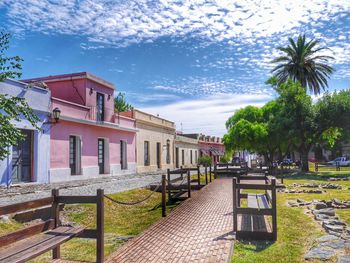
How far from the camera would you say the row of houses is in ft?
52.2

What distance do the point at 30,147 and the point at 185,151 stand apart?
28713mm

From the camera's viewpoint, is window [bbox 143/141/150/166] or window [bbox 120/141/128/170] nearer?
window [bbox 120/141/128/170]

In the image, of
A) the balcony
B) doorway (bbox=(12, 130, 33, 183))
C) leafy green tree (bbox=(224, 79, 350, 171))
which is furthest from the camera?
leafy green tree (bbox=(224, 79, 350, 171))

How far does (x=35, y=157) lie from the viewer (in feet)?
53.3

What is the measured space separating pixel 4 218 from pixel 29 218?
654 mm

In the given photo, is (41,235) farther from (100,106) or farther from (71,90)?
(100,106)

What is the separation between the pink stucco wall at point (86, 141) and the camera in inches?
707

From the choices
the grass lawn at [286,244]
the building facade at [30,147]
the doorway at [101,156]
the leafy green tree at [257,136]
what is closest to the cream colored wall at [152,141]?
the doorway at [101,156]

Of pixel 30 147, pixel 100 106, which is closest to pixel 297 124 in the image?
pixel 100 106

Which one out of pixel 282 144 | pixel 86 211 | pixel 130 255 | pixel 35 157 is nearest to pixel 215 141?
pixel 282 144

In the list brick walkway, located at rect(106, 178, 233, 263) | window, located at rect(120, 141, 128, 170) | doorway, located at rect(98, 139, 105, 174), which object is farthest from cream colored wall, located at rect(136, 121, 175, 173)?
brick walkway, located at rect(106, 178, 233, 263)

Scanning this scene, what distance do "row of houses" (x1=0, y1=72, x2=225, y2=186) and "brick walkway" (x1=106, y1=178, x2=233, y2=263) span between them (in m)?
7.03

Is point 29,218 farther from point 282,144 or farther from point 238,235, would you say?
point 282,144

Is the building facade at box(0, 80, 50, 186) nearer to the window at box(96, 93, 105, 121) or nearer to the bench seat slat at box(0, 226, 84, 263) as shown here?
the window at box(96, 93, 105, 121)
